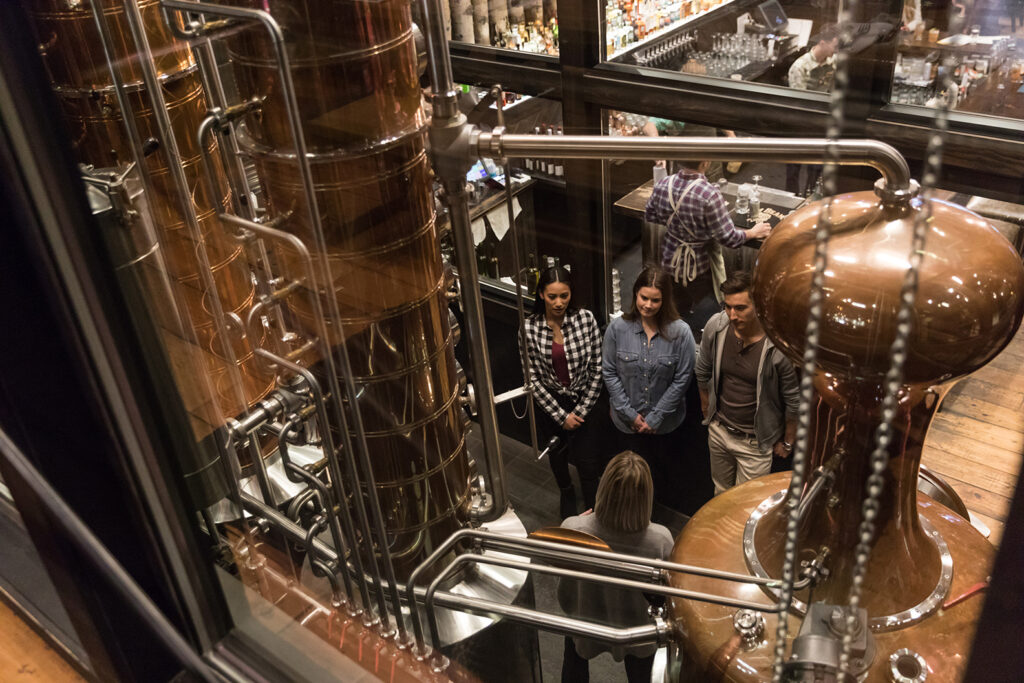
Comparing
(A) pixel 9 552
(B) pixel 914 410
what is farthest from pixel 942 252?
(A) pixel 9 552

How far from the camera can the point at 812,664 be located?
503mm

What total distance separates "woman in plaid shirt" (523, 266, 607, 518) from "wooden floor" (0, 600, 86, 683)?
1584 millimetres

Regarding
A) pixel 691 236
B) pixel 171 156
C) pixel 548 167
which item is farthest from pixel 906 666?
pixel 548 167

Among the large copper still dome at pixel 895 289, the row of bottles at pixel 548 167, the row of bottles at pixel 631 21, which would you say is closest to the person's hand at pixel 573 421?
the row of bottles at pixel 548 167

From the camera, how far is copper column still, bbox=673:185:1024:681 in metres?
0.54

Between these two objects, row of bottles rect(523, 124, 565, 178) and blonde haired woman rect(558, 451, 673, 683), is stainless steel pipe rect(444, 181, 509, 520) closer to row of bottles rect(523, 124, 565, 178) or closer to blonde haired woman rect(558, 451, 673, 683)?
blonde haired woman rect(558, 451, 673, 683)

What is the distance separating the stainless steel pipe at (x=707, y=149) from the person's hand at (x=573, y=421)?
1.79 metres

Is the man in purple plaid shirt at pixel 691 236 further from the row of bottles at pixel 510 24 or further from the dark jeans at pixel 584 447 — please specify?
the row of bottles at pixel 510 24

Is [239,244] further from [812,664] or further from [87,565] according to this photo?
[812,664]

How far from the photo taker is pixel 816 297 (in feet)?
1.69

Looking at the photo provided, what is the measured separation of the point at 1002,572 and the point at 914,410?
36cm

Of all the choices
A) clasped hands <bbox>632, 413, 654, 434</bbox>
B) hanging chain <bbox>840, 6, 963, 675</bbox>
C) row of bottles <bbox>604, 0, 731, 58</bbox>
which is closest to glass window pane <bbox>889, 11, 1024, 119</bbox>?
hanging chain <bbox>840, 6, 963, 675</bbox>

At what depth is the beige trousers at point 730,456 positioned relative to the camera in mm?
A: 1489

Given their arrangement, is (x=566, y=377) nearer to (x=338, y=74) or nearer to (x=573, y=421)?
(x=573, y=421)
